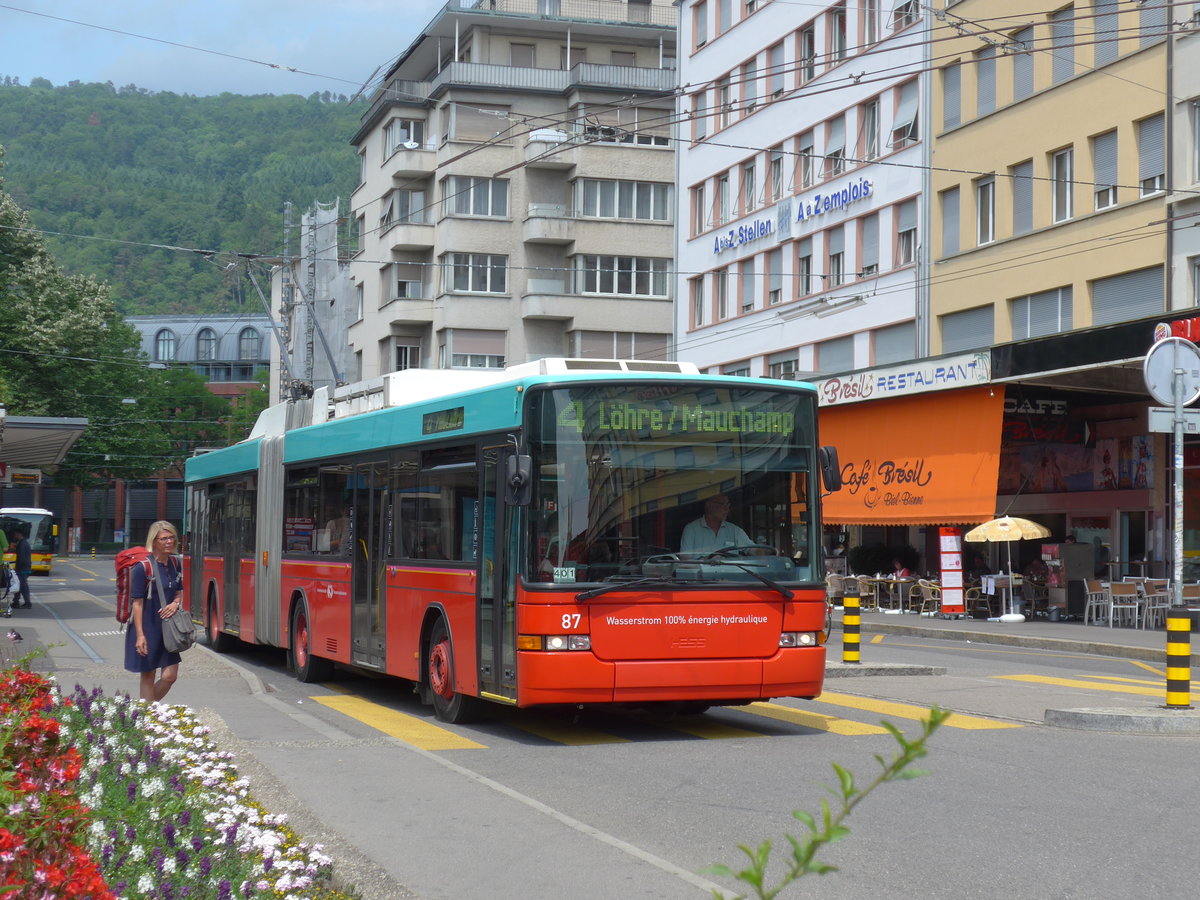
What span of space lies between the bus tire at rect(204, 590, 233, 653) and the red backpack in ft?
32.1

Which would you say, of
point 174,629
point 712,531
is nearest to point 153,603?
point 174,629

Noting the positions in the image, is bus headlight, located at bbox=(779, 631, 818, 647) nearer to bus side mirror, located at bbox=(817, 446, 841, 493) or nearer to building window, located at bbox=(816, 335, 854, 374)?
bus side mirror, located at bbox=(817, 446, 841, 493)

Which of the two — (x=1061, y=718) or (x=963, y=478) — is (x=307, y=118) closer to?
(x=963, y=478)

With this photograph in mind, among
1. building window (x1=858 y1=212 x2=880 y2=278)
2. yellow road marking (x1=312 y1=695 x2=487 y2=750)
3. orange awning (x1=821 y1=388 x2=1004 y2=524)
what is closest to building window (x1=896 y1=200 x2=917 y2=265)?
building window (x1=858 y1=212 x2=880 y2=278)

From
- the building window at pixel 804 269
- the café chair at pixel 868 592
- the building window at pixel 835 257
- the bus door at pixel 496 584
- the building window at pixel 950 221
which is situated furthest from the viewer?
the building window at pixel 804 269

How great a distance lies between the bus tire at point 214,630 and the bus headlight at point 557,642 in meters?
11.5

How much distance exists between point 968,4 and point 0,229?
28.4 m

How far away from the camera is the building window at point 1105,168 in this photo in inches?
1244

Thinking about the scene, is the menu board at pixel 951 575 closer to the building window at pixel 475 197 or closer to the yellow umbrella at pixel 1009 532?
the yellow umbrella at pixel 1009 532

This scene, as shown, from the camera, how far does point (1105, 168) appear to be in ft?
105

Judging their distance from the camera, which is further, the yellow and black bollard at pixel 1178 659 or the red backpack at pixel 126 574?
the yellow and black bollard at pixel 1178 659

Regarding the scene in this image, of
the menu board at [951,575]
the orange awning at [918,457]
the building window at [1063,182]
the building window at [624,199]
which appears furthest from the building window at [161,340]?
the menu board at [951,575]

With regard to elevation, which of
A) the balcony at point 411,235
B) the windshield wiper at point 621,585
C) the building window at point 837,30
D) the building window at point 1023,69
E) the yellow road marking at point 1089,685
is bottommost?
the yellow road marking at point 1089,685

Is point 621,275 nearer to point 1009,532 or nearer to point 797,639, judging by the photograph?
point 1009,532
